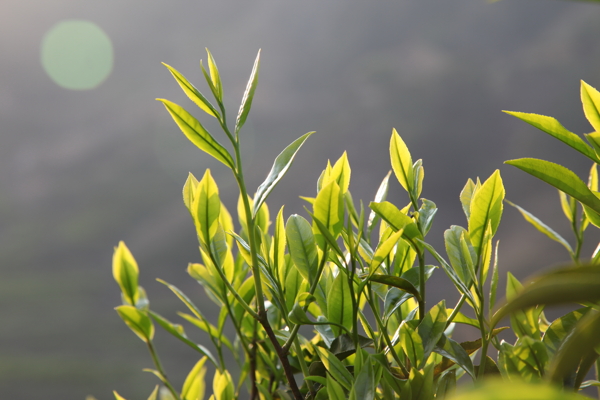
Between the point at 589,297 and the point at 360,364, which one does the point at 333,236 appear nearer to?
the point at 360,364

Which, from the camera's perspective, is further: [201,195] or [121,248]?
[121,248]

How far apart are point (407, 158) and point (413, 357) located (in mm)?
186

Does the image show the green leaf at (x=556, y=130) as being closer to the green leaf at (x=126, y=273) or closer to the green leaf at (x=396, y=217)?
the green leaf at (x=396, y=217)

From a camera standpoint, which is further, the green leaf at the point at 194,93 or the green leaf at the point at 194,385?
the green leaf at the point at 194,385

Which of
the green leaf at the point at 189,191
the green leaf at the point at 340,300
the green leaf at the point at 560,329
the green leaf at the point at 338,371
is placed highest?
the green leaf at the point at 189,191

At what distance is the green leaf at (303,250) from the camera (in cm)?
35

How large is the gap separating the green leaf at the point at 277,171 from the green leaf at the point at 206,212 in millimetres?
39

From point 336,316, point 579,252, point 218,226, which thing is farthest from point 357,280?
point 579,252

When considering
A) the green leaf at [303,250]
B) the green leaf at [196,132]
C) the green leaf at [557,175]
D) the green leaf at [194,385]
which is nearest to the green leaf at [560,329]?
the green leaf at [557,175]

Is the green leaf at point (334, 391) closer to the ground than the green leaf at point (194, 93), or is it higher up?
closer to the ground

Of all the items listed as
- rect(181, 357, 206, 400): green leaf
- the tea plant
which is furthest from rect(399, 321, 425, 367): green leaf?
rect(181, 357, 206, 400): green leaf

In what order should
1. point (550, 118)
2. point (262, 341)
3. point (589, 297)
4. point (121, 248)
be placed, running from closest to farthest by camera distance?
point (589, 297) → point (550, 118) → point (262, 341) → point (121, 248)

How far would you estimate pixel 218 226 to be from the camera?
0.38 metres

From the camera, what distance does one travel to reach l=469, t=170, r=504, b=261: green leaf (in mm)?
326
